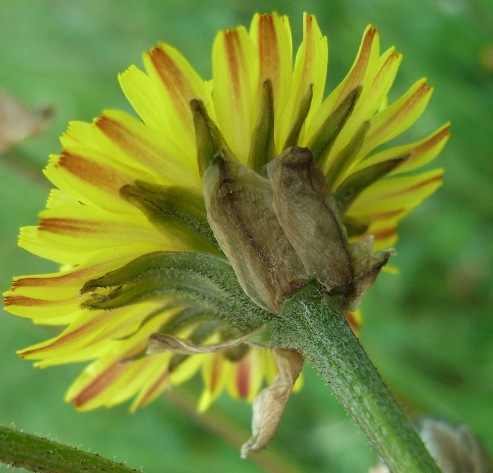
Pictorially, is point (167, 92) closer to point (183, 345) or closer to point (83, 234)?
point (83, 234)

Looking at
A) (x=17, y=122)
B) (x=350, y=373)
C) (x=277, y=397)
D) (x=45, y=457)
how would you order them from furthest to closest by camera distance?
(x=17, y=122), (x=277, y=397), (x=350, y=373), (x=45, y=457)

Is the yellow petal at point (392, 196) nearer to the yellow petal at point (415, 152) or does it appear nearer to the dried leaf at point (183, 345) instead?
the yellow petal at point (415, 152)

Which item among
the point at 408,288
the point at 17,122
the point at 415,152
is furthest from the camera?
the point at 408,288

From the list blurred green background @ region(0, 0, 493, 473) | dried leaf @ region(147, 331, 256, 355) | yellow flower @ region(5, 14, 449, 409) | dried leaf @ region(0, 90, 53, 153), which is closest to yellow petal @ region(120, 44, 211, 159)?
yellow flower @ region(5, 14, 449, 409)

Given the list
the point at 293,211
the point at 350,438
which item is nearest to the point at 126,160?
the point at 293,211

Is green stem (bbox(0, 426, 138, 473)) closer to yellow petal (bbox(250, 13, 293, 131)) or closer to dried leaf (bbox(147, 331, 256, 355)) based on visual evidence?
dried leaf (bbox(147, 331, 256, 355))

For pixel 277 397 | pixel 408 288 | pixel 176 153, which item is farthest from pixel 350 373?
pixel 408 288

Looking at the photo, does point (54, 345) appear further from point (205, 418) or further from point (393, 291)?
point (393, 291)
